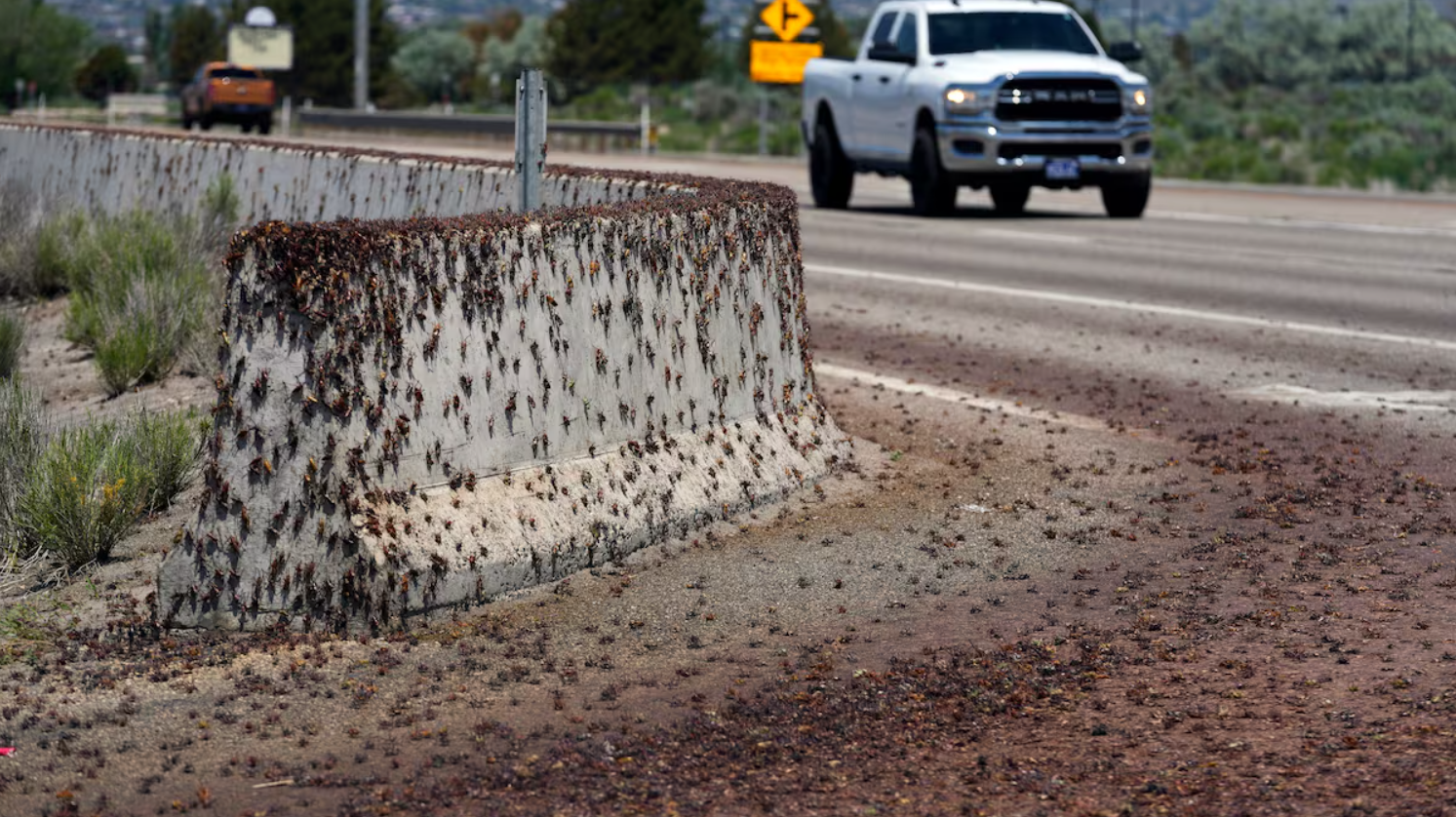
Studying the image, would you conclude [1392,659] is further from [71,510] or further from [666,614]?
[71,510]

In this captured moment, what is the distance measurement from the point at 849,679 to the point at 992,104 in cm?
1513

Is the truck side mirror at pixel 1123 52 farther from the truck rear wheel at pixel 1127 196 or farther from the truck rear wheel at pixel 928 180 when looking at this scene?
the truck rear wheel at pixel 928 180

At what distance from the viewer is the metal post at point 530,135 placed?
24.0 ft

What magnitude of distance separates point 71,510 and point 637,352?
6.14ft

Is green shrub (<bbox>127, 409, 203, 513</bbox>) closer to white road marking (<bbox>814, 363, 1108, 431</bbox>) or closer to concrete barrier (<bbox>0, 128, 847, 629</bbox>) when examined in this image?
concrete barrier (<bbox>0, 128, 847, 629</bbox>)

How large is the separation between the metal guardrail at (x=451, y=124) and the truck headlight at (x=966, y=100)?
22.0m

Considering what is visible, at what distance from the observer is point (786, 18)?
37.9 m

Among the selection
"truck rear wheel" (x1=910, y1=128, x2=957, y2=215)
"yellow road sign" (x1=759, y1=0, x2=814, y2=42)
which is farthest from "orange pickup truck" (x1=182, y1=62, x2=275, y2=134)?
"truck rear wheel" (x1=910, y1=128, x2=957, y2=215)

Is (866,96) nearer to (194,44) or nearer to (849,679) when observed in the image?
(849,679)

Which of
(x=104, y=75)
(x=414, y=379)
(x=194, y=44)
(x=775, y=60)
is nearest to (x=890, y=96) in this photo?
(x=414, y=379)

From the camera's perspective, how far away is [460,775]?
4535 millimetres

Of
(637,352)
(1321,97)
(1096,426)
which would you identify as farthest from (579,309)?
(1321,97)

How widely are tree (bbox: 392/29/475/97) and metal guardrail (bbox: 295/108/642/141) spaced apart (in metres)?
77.1

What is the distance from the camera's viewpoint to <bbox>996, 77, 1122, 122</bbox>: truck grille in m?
19.9
